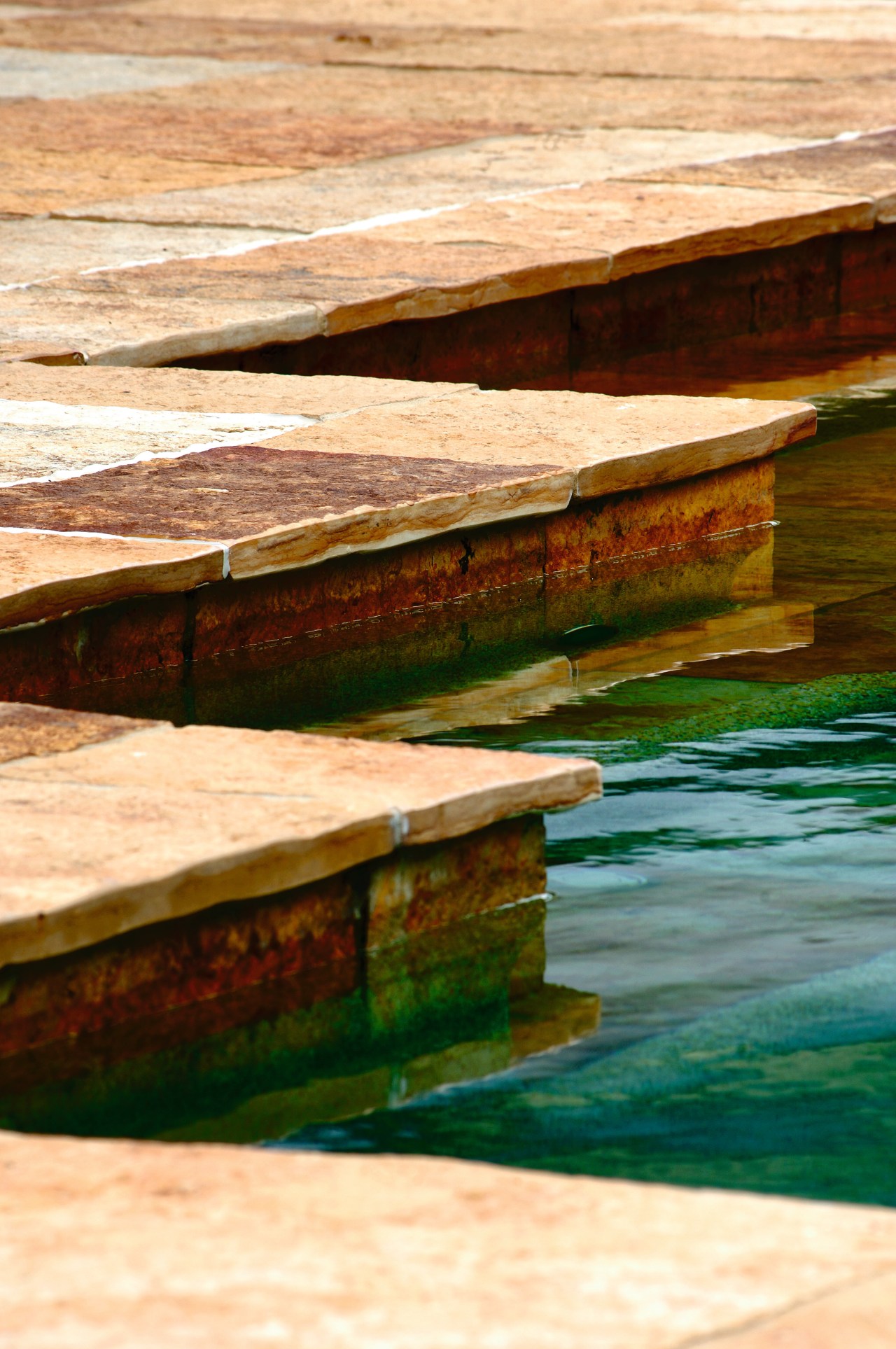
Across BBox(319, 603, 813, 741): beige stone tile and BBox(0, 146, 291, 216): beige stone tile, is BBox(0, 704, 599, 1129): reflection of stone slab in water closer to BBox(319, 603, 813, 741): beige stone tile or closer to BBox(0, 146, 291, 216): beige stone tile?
BBox(319, 603, 813, 741): beige stone tile

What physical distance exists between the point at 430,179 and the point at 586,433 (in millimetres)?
2883

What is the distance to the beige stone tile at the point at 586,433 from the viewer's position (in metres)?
4.47

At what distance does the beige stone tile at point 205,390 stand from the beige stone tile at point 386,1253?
2.93m

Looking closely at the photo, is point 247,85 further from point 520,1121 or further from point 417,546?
point 520,1121

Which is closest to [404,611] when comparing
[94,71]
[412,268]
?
[412,268]

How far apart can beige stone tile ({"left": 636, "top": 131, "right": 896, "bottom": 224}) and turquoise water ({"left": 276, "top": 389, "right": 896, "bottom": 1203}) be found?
9.99ft

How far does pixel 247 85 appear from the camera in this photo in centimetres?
920

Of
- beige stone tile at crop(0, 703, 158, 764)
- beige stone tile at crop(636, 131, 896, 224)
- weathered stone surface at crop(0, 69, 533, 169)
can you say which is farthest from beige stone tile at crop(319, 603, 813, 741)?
weathered stone surface at crop(0, 69, 533, 169)

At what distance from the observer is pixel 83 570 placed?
364cm

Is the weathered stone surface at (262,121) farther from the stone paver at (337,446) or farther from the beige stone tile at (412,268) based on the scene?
the beige stone tile at (412,268)

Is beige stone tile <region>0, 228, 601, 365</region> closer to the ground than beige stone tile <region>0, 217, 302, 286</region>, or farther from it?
closer to the ground

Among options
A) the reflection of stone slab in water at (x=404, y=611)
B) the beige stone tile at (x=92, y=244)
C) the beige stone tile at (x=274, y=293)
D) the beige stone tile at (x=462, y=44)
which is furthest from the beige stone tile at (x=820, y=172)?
the reflection of stone slab in water at (x=404, y=611)

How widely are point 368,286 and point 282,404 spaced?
3.40 ft

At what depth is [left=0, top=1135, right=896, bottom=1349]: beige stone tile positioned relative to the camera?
1677mm
